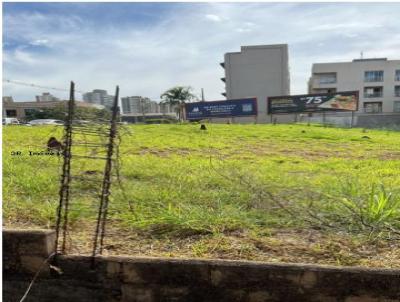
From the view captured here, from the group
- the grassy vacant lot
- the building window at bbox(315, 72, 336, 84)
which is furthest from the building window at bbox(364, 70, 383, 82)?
the grassy vacant lot

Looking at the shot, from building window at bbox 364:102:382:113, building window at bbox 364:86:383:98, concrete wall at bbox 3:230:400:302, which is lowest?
concrete wall at bbox 3:230:400:302

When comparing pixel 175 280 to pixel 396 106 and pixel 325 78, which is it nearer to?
pixel 325 78

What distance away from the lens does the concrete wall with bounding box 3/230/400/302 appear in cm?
272

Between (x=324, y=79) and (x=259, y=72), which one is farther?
(x=324, y=79)

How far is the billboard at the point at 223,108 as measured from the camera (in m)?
36.1

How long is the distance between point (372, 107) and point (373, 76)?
443 centimetres

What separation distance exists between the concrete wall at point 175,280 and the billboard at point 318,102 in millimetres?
33669

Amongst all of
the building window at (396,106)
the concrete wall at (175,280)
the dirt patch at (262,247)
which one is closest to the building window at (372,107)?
the building window at (396,106)

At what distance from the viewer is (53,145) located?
7.23 meters

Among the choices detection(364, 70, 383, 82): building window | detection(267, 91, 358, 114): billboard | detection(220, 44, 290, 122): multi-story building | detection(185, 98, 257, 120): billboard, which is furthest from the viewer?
detection(364, 70, 383, 82): building window

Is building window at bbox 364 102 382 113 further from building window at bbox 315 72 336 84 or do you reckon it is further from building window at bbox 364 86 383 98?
building window at bbox 315 72 336 84

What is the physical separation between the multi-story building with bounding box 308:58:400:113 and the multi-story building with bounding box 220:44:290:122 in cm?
574

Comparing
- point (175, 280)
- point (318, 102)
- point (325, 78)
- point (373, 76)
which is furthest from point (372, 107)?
point (175, 280)

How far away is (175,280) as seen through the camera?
2922 mm
